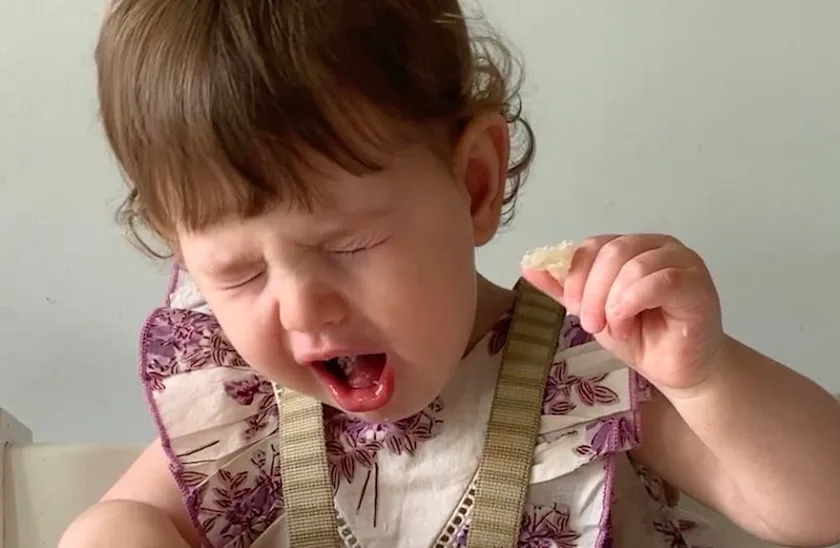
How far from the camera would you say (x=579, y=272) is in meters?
0.51

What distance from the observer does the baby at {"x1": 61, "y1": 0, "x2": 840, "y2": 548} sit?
0.51 m

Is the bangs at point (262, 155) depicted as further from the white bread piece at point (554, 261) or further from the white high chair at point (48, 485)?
the white high chair at point (48, 485)

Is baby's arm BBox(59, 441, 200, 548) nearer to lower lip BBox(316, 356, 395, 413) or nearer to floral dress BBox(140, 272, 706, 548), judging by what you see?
floral dress BBox(140, 272, 706, 548)

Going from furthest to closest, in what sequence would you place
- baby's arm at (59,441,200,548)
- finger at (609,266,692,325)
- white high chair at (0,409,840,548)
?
white high chair at (0,409,840,548) < baby's arm at (59,441,200,548) < finger at (609,266,692,325)

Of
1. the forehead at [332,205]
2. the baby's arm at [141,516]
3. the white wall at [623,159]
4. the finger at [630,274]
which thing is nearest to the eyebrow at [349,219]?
the forehead at [332,205]

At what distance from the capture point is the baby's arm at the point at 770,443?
556 mm

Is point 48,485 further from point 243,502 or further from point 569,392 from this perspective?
point 569,392

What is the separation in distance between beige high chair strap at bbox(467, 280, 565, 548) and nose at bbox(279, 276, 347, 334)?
0.46ft

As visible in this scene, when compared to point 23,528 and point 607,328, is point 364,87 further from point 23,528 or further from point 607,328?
point 23,528

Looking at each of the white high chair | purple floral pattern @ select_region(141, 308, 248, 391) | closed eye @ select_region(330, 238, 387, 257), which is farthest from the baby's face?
the white high chair

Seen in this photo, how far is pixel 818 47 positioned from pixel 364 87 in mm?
424

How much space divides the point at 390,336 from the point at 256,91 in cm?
13

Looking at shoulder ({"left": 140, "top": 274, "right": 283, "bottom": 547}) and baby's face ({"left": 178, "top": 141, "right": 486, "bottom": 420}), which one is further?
shoulder ({"left": 140, "top": 274, "right": 283, "bottom": 547})

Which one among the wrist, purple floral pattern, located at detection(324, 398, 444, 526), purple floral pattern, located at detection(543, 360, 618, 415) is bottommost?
purple floral pattern, located at detection(324, 398, 444, 526)
